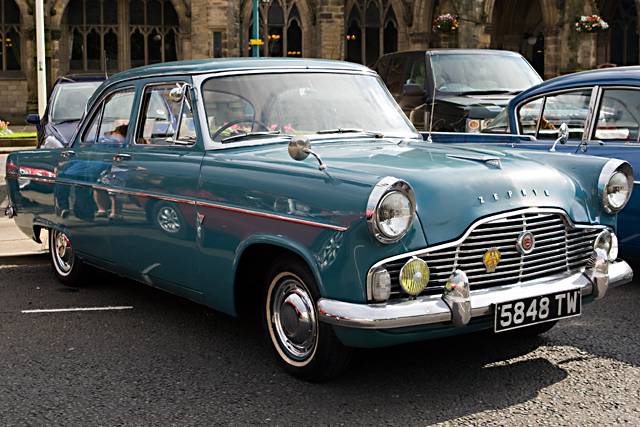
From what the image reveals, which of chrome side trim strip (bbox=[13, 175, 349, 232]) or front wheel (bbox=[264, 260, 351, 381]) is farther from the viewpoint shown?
front wheel (bbox=[264, 260, 351, 381])

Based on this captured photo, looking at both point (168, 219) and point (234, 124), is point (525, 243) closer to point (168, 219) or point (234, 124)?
point (234, 124)

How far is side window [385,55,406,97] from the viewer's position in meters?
14.4

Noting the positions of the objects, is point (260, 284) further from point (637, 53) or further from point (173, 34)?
point (637, 53)

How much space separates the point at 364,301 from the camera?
441cm

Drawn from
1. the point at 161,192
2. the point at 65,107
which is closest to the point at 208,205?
the point at 161,192

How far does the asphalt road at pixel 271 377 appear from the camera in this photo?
454 centimetres

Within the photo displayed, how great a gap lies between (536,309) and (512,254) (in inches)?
11.4

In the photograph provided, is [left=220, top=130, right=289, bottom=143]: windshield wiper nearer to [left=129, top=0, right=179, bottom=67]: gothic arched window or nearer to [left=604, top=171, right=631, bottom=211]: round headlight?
[left=604, top=171, right=631, bottom=211]: round headlight

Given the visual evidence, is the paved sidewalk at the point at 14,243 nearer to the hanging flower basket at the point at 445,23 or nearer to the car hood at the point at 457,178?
the car hood at the point at 457,178

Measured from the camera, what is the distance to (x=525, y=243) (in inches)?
188

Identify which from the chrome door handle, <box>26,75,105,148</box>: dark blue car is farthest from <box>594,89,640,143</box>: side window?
<box>26,75,105,148</box>: dark blue car

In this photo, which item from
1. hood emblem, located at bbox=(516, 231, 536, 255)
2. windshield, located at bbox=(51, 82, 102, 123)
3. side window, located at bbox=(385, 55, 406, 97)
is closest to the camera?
hood emblem, located at bbox=(516, 231, 536, 255)

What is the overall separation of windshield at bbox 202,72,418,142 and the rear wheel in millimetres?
2116

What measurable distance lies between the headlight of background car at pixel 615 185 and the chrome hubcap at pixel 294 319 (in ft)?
5.74
